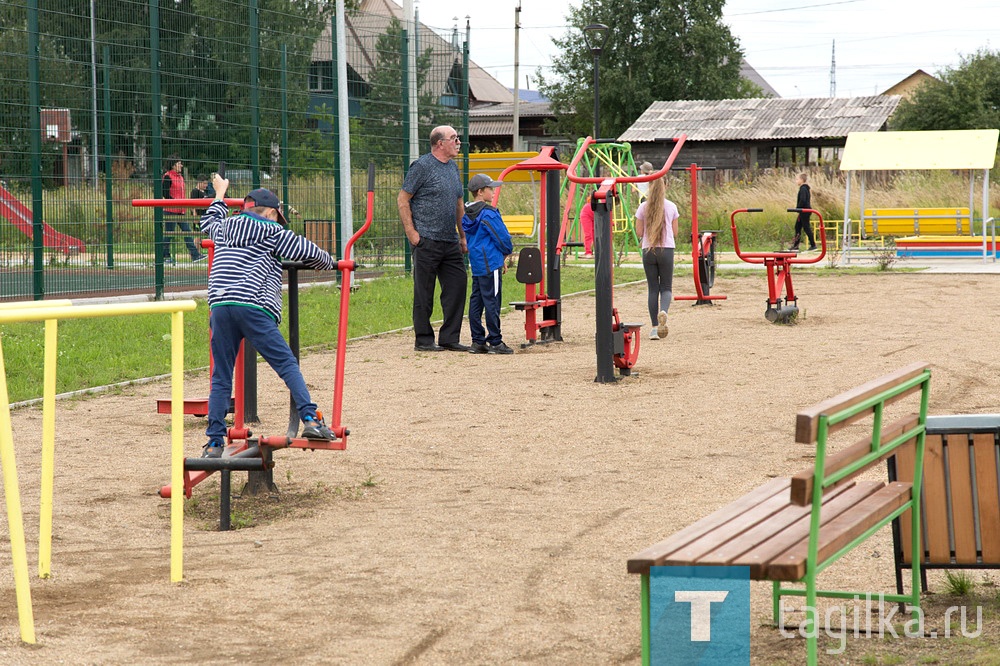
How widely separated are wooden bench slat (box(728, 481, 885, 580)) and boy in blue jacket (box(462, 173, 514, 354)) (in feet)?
23.8

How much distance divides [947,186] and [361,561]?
105ft

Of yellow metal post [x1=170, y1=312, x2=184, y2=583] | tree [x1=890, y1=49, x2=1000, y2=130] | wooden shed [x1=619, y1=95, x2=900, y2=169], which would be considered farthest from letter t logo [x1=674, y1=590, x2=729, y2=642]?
tree [x1=890, y1=49, x2=1000, y2=130]

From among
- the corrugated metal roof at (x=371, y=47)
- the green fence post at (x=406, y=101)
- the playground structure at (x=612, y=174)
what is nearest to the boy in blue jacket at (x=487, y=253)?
the playground structure at (x=612, y=174)

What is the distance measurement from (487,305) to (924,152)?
51.4 ft

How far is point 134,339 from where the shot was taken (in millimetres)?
11703

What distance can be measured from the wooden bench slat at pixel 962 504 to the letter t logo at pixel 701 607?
875mm

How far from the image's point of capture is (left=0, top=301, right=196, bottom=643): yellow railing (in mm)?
4074

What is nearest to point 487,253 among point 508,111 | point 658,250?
point 658,250

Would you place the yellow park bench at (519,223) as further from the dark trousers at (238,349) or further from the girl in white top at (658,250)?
the dark trousers at (238,349)

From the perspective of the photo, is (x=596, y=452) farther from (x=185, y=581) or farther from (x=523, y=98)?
(x=523, y=98)

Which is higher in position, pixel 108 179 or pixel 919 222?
pixel 108 179

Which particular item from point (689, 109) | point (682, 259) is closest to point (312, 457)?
point (682, 259)

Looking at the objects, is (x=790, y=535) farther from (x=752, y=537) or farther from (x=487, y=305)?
(x=487, y=305)

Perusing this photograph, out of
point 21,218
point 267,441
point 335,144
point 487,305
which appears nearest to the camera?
point 267,441
